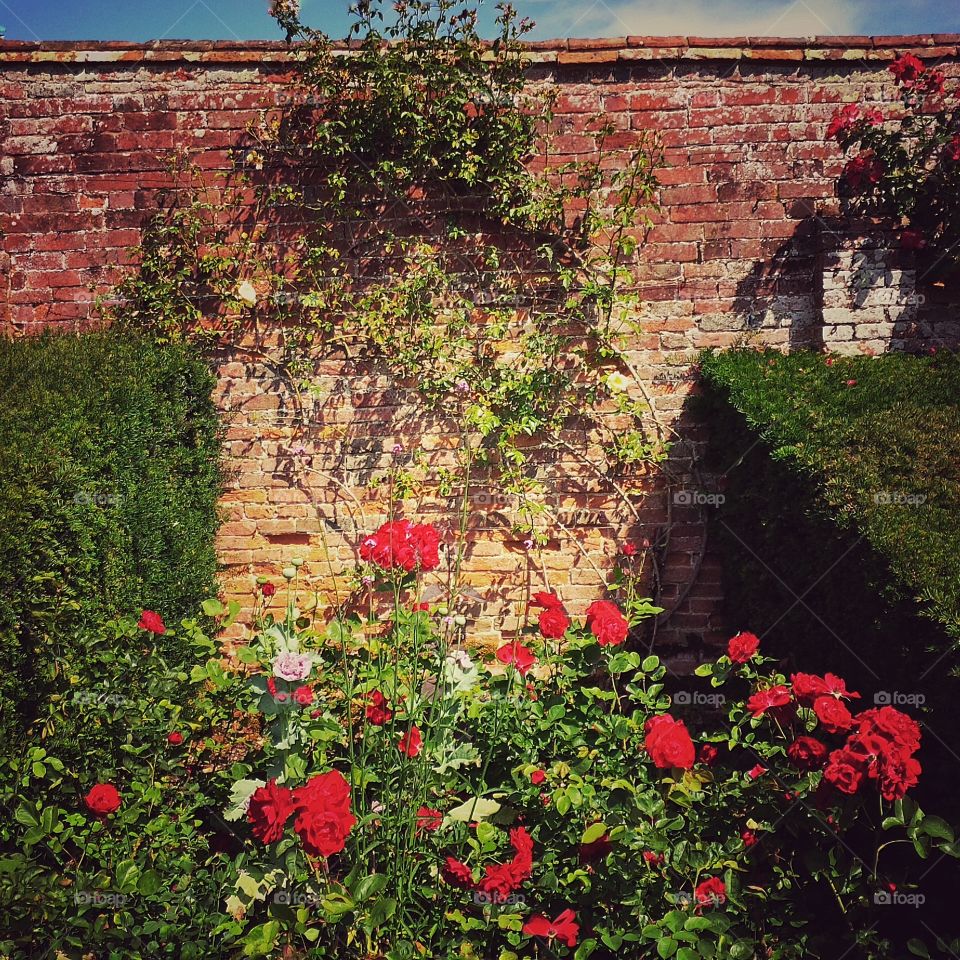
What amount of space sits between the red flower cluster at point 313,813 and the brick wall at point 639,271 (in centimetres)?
229

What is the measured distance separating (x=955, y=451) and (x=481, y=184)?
2548mm

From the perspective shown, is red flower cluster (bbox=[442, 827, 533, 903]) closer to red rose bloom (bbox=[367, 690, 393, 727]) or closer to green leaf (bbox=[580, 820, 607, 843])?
green leaf (bbox=[580, 820, 607, 843])

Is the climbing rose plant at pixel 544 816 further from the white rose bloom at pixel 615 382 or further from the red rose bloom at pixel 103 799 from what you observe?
the white rose bloom at pixel 615 382

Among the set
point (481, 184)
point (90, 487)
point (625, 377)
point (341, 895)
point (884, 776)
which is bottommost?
point (341, 895)

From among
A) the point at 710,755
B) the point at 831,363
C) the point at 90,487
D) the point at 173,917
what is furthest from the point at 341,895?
the point at 831,363

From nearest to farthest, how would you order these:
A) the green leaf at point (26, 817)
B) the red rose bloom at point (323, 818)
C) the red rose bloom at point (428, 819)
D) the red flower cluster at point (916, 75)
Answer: the red rose bloom at point (323, 818)
the green leaf at point (26, 817)
the red rose bloom at point (428, 819)
the red flower cluster at point (916, 75)

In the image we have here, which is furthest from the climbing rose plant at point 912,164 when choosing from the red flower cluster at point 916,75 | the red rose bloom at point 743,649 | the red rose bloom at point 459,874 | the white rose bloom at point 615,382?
the red rose bloom at point 459,874

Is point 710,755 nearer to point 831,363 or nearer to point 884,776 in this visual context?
point 884,776

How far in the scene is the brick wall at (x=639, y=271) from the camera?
3699 mm

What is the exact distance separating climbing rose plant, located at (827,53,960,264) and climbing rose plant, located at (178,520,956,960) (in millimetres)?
2691

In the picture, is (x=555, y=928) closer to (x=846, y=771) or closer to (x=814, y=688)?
(x=846, y=771)

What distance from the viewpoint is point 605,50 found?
367cm

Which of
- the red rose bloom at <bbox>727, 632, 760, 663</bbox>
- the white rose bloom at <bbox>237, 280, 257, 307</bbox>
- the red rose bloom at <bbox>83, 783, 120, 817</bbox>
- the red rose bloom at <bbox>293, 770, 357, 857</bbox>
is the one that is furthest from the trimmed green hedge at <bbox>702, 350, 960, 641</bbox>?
the white rose bloom at <bbox>237, 280, 257, 307</bbox>

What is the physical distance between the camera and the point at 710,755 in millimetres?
Answer: 2197
